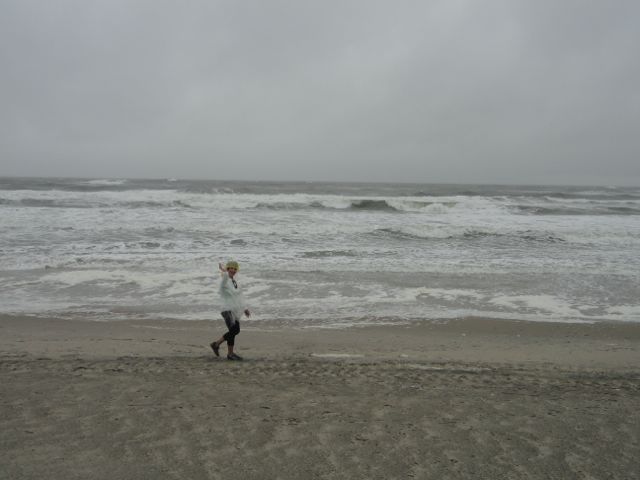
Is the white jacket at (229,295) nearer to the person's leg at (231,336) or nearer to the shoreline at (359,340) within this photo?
the person's leg at (231,336)

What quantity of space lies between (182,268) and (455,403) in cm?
881

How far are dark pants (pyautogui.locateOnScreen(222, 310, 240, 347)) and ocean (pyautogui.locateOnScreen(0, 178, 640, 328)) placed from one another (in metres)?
2.08

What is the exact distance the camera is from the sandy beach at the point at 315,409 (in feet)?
10.5

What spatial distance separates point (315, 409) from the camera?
4.07m

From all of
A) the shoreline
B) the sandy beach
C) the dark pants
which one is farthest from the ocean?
the dark pants

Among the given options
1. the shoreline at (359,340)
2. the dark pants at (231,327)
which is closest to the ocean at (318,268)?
the shoreline at (359,340)

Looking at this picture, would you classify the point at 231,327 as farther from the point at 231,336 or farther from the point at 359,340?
the point at 359,340

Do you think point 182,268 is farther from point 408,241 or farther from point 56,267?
point 408,241

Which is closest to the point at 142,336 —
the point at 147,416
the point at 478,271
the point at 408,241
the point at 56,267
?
the point at 147,416

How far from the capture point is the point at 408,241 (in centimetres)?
1803

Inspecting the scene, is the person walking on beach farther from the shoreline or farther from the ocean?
the ocean

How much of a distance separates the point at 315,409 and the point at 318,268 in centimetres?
807

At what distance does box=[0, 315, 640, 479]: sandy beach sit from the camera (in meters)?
3.21

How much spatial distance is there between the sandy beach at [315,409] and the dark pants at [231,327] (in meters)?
0.29
